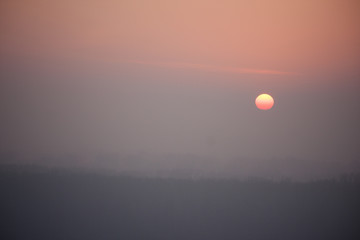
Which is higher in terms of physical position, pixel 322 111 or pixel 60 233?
pixel 322 111

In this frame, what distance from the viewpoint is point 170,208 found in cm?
272

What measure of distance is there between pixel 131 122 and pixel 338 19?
2182mm

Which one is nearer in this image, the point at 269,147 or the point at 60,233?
the point at 60,233

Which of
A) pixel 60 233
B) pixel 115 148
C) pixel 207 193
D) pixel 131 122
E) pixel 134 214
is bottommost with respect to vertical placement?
pixel 60 233

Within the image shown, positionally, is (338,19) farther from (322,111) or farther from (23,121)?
(23,121)

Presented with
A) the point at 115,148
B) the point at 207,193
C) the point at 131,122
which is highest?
the point at 131,122

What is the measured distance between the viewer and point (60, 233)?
2.65m

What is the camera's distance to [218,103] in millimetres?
2801

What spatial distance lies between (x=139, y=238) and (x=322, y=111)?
2105 mm

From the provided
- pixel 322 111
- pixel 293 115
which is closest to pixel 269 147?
pixel 293 115

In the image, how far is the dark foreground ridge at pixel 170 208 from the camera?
8.68 feet

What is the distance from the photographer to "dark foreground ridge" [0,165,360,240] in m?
2.65

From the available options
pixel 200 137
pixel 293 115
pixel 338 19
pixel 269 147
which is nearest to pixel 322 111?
pixel 293 115

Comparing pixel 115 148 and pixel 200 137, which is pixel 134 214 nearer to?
pixel 115 148
